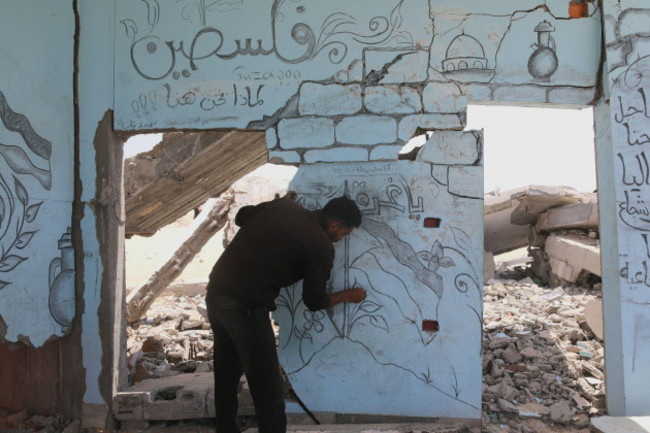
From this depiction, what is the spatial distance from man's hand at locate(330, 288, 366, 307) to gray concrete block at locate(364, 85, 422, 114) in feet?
4.48

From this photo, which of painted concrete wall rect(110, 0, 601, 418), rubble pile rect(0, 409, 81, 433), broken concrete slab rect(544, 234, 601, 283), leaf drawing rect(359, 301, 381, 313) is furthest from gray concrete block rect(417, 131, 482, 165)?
broken concrete slab rect(544, 234, 601, 283)

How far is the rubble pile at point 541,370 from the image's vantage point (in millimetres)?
4137

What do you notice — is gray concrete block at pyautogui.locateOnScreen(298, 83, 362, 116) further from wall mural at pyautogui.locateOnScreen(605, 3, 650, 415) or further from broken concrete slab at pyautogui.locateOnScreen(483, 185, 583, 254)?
broken concrete slab at pyautogui.locateOnScreen(483, 185, 583, 254)

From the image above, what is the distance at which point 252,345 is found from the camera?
3.27 meters

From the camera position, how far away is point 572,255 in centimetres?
896

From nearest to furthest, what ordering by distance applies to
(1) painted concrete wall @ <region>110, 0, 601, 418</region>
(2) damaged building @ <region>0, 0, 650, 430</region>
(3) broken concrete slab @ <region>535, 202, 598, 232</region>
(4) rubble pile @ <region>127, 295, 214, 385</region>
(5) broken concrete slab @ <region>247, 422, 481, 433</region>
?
1. (5) broken concrete slab @ <region>247, 422, 481, 433</region>
2. (2) damaged building @ <region>0, 0, 650, 430</region>
3. (1) painted concrete wall @ <region>110, 0, 601, 418</region>
4. (4) rubble pile @ <region>127, 295, 214, 385</region>
5. (3) broken concrete slab @ <region>535, 202, 598, 232</region>

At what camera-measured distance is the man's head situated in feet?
11.5

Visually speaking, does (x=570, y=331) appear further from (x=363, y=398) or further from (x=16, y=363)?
(x=16, y=363)

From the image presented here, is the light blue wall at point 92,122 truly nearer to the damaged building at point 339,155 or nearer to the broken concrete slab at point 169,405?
the damaged building at point 339,155

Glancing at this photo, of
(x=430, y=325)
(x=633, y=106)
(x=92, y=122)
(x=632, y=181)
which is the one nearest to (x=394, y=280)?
(x=430, y=325)

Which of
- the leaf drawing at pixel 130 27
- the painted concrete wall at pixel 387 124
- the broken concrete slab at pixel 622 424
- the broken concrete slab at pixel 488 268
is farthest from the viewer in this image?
the broken concrete slab at pixel 488 268

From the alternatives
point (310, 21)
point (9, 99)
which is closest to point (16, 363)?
point (9, 99)

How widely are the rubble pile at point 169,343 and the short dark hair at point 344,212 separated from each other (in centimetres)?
241

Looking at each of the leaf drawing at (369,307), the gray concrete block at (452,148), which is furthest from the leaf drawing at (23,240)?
the gray concrete block at (452,148)
